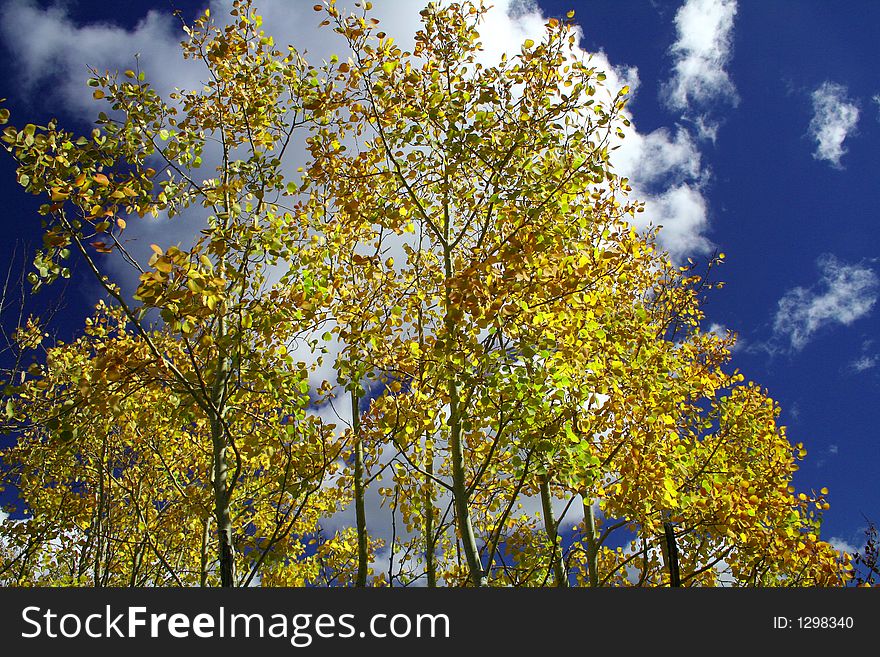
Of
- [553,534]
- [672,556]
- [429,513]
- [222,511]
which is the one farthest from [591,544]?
[222,511]

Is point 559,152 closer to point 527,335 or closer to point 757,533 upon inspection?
point 527,335

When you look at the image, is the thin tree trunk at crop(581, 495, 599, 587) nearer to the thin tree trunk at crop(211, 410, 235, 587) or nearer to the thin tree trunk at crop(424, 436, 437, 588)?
the thin tree trunk at crop(424, 436, 437, 588)

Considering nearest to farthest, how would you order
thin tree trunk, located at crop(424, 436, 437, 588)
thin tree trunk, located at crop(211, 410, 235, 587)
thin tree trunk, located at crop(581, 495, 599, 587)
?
thin tree trunk, located at crop(211, 410, 235, 587), thin tree trunk, located at crop(424, 436, 437, 588), thin tree trunk, located at crop(581, 495, 599, 587)

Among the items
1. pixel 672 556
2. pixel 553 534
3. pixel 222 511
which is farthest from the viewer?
pixel 553 534

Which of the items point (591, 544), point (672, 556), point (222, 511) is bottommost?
point (672, 556)

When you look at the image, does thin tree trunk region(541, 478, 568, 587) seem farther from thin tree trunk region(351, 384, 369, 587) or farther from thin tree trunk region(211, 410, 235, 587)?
thin tree trunk region(211, 410, 235, 587)

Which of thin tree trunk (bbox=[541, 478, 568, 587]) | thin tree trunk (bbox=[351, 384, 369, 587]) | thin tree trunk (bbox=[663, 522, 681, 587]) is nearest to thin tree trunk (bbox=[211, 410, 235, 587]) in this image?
thin tree trunk (bbox=[351, 384, 369, 587])

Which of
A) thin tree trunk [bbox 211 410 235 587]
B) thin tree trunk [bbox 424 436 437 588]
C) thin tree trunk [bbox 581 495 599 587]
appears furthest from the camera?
thin tree trunk [bbox 581 495 599 587]

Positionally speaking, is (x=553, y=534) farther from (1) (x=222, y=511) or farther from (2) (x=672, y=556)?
(1) (x=222, y=511)

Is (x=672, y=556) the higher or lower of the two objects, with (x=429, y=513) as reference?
lower

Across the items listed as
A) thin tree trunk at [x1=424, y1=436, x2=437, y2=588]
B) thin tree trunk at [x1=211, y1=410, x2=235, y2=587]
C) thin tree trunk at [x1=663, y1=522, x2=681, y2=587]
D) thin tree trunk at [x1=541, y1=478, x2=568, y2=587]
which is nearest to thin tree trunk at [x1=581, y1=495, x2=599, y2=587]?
thin tree trunk at [x1=541, y1=478, x2=568, y2=587]

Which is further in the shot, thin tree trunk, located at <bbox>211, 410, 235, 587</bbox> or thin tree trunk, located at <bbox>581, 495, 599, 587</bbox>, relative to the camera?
thin tree trunk, located at <bbox>581, 495, 599, 587</bbox>

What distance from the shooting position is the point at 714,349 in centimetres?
1051

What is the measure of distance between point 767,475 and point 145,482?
28.4ft
